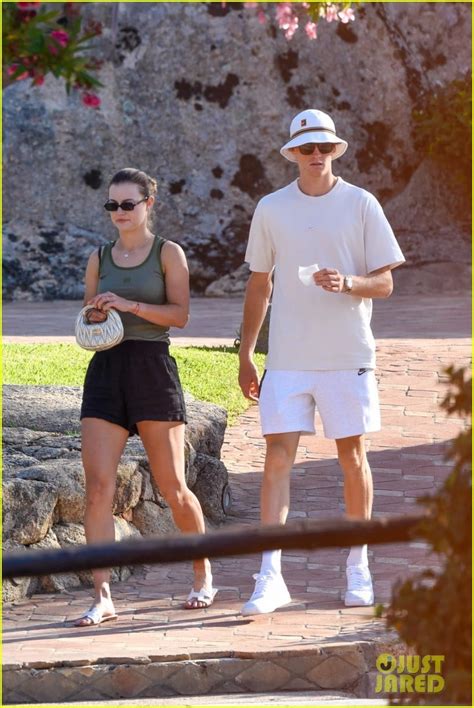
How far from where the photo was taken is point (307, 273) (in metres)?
5.32

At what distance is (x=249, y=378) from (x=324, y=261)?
600mm

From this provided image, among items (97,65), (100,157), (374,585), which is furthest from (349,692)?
(100,157)

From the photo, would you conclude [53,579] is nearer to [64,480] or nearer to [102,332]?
[64,480]

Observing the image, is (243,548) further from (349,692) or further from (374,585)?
(374,585)

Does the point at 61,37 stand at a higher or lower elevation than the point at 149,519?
higher

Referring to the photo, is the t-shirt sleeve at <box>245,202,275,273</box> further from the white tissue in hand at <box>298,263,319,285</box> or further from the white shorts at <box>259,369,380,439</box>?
the white shorts at <box>259,369,380,439</box>

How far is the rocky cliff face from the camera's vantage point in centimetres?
1819

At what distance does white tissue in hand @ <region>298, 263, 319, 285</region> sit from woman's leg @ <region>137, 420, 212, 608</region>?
749 mm

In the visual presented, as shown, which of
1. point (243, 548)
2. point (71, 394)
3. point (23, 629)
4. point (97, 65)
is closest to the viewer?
point (243, 548)

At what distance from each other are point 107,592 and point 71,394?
8.78ft

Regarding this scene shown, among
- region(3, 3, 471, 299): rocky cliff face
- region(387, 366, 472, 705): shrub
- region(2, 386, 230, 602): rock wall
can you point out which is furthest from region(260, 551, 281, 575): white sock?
region(3, 3, 471, 299): rocky cliff face

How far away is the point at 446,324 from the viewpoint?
47.4 ft

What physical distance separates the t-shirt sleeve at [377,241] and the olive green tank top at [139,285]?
0.82 meters

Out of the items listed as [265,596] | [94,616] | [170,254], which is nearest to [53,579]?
[94,616]
